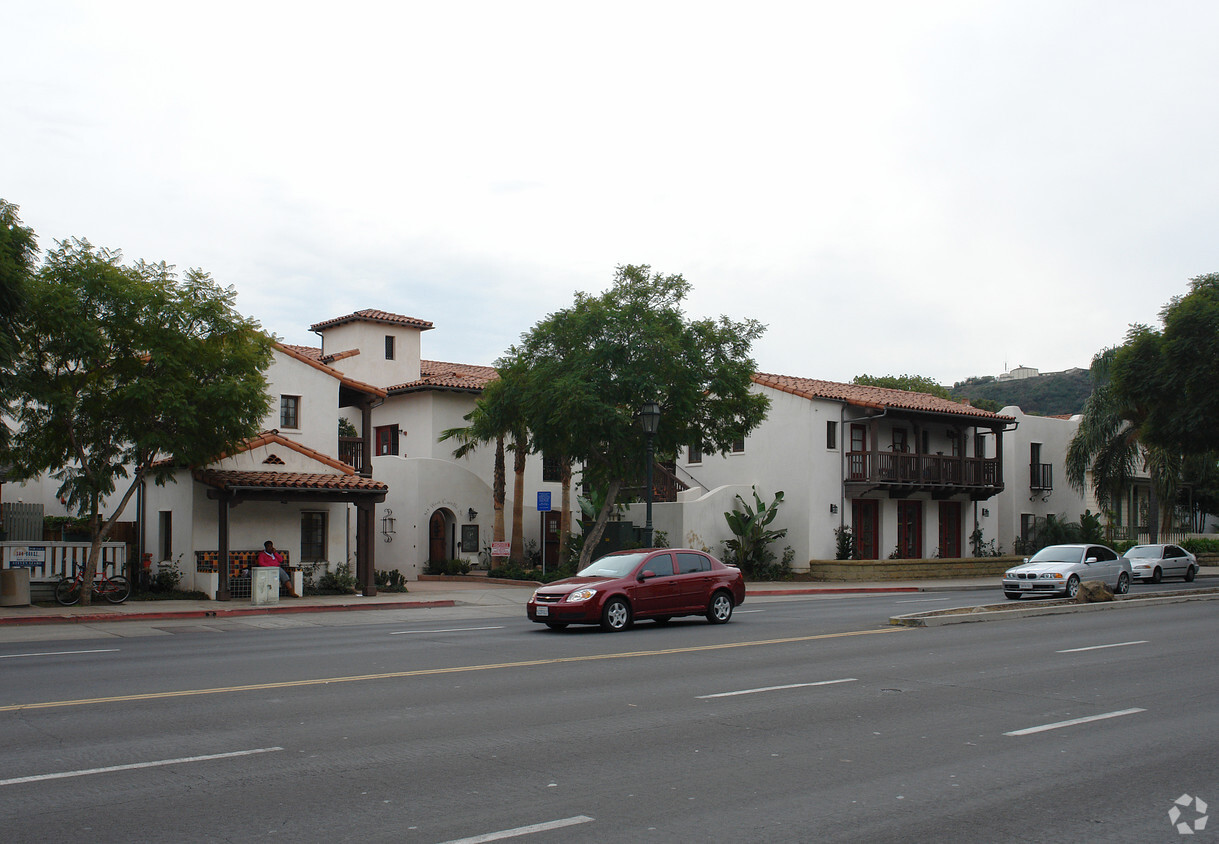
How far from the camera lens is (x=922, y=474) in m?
39.2

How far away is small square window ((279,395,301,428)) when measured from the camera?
99.9ft

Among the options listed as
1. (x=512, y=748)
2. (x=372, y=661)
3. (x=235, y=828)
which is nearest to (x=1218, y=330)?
(x=372, y=661)

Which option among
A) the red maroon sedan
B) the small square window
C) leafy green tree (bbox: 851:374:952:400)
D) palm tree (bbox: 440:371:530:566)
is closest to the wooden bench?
the small square window

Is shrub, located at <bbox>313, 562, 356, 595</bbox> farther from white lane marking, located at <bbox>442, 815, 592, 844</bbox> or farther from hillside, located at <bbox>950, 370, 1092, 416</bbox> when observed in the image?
hillside, located at <bbox>950, 370, 1092, 416</bbox>

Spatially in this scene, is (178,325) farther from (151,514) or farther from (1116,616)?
(1116,616)

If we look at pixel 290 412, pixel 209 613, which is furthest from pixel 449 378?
pixel 209 613

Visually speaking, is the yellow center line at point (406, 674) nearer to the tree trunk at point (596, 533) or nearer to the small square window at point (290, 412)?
the tree trunk at point (596, 533)

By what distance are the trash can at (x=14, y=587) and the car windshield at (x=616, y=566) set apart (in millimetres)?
13035

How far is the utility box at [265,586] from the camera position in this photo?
24125mm

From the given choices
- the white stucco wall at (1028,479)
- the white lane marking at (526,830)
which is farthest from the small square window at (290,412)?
the white stucco wall at (1028,479)

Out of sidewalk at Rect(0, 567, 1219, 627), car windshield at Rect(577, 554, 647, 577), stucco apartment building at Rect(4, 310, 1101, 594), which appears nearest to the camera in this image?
car windshield at Rect(577, 554, 647, 577)

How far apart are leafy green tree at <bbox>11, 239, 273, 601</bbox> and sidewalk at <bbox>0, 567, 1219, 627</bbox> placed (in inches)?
70.7

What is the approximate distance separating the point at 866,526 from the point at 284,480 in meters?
22.5

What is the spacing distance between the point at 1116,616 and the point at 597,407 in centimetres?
1282
